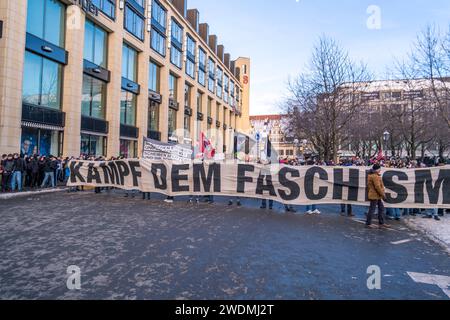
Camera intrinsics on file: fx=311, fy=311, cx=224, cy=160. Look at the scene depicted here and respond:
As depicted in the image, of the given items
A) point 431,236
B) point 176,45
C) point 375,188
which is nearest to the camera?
point 431,236

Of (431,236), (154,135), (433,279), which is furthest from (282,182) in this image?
(154,135)

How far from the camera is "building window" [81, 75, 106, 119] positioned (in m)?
23.7

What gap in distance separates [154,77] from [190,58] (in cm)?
1184

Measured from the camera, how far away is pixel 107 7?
25625mm

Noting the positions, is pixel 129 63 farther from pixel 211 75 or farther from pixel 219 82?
pixel 219 82

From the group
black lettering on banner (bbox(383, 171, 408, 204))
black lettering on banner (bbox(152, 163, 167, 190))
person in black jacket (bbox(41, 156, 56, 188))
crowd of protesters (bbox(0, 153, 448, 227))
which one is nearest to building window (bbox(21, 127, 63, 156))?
crowd of protesters (bbox(0, 153, 448, 227))

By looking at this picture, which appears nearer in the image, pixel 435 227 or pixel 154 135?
pixel 435 227

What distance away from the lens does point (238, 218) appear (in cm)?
943

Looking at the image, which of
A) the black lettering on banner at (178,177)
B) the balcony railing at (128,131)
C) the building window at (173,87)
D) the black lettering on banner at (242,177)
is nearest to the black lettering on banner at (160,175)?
the black lettering on banner at (178,177)

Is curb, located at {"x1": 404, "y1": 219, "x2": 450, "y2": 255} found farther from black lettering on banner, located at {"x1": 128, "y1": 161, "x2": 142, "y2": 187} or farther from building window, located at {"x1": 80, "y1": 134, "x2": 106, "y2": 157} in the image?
building window, located at {"x1": 80, "y1": 134, "x2": 106, "y2": 157}

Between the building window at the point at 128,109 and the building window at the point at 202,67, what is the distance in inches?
828

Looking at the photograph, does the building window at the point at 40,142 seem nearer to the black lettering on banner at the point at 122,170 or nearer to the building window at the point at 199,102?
the black lettering on banner at the point at 122,170

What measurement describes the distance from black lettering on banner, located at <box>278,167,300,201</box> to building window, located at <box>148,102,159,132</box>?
24996 millimetres
